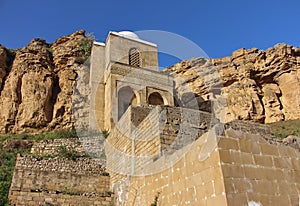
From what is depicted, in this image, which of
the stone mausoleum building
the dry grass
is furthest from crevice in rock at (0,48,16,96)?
the dry grass

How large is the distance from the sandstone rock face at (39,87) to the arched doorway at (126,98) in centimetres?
423

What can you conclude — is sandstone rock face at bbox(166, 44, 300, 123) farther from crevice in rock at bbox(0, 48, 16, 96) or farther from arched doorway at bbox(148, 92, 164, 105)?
crevice in rock at bbox(0, 48, 16, 96)

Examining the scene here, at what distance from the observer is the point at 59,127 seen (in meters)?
19.9

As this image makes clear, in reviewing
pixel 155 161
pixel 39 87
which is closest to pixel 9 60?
pixel 39 87

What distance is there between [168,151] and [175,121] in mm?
1014

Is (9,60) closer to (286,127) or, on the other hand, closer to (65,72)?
(65,72)

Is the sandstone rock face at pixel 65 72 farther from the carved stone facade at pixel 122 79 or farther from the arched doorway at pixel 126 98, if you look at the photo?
the arched doorway at pixel 126 98

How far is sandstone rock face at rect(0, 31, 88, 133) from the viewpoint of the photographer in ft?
65.0

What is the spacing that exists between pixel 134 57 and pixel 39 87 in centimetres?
707

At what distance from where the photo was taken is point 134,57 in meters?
19.6

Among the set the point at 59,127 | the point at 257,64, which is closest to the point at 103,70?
the point at 59,127

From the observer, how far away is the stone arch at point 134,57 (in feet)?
63.8

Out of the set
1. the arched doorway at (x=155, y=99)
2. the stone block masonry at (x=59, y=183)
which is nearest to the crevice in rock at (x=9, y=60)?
the arched doorway at (x=155, y=99)

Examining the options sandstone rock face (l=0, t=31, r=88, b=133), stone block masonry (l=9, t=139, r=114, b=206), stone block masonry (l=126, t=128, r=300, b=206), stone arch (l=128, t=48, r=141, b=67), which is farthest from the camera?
sandstone rock face (l=0, t=31, r=88, b=133)
